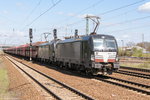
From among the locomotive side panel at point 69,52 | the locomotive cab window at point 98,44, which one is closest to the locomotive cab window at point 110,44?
the locomotive cab window at point 98,44

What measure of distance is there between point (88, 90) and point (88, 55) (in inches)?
214

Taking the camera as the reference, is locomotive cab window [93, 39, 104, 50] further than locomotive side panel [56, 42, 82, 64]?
No

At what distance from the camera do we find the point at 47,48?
32.0 m

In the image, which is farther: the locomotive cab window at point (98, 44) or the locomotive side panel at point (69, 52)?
the locomotive side panel at point (69, 52)

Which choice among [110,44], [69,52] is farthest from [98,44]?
→ [69,52]

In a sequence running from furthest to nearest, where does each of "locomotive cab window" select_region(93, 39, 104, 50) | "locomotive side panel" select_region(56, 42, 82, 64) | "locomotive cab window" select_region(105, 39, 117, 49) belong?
1. "locomotive side panel" select_region(56, 42, 82, 64)
2. "locomotive cab window" select_region(105, 39, 117, 49)
3. "locomotive cab window" select_region(93, 39, 104, 50)

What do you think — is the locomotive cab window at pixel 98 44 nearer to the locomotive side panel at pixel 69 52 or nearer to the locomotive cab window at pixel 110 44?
the locomotive cab window at pixel 110 44

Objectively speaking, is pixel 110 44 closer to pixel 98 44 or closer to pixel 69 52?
pixel 98 44

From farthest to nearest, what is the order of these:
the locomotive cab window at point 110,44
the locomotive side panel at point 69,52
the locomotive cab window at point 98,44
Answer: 1. the locomotive side panel at point 69,52
2. the locomotive cab window at point 110,44
3. the locomotive cab window at point 98,44

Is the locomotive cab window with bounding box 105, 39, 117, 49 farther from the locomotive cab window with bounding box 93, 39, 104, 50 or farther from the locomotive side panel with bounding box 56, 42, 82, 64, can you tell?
the locomotive side panel with bounding box 56, 42, 82, 64

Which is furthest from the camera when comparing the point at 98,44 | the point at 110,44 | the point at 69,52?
the point at 69,52

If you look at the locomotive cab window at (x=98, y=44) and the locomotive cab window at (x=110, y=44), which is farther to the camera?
the locomotive cab window at (x=110, y=44)

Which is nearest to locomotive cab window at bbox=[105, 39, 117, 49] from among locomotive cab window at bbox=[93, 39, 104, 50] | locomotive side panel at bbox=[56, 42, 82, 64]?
locomotive cab window at bbox=[93, 39, 104, 50]

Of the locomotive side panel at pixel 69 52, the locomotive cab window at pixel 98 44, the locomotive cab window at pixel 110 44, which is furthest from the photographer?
the locomotive side panel at pixel 69 52
